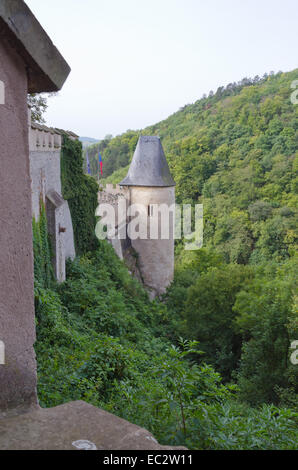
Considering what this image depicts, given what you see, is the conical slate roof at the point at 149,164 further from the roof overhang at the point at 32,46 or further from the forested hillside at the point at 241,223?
the roof overhang at the point at 32,46

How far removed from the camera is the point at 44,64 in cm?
261

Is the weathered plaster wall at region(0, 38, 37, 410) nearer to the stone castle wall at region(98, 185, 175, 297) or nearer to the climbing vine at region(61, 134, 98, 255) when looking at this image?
the climbing vine at region(61, 134, 98, 255)

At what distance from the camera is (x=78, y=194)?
13406mm

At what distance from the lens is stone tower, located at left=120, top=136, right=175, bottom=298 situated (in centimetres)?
1925

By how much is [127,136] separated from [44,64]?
5932 cm

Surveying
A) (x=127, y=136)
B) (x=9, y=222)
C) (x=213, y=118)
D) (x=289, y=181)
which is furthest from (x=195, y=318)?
(x=127, y=136)

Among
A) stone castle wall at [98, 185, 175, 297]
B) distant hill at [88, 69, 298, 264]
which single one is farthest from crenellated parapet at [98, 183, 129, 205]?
distant hill at [88, 69, 298, 264]

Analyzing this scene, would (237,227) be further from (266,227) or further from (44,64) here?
(44,64)

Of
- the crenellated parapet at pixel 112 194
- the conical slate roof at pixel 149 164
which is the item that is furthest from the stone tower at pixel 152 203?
the crenellated parapet at pixel 112 194

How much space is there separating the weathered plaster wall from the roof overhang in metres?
0.07

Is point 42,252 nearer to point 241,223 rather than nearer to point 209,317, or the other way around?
point 209,317

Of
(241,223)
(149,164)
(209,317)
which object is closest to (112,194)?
(149,164)

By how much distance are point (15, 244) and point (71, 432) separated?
3.68 feet
